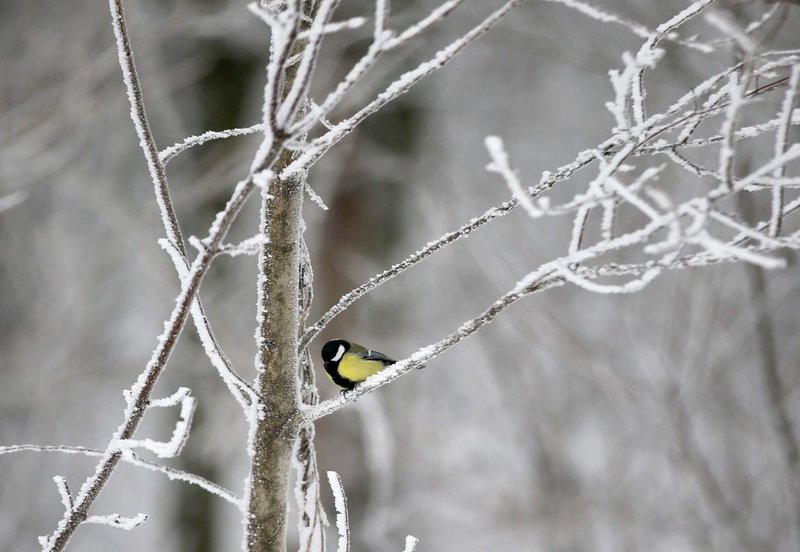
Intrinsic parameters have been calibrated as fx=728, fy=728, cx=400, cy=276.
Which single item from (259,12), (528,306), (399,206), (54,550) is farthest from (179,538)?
(259,12)

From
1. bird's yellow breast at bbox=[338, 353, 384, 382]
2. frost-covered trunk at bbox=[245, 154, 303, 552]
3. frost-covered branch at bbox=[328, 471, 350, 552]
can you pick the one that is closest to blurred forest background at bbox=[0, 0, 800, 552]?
bird's yellow breast at bbox=[338, 353, 384, 382]

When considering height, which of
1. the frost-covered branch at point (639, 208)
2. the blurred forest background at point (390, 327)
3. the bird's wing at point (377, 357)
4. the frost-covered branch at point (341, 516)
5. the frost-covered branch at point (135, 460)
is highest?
the blurred forest background at point (390, 327)

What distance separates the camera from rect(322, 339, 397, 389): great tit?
242 centimetres

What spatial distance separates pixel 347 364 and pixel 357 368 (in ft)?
0.12

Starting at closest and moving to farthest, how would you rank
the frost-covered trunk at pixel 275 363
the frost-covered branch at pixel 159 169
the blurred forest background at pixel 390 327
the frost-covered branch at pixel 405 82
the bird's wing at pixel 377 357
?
the frost-covered branch at pixel 405 82 < the frost-covered branch at pixel 159 169 < the frost-covered trunk at pixel 275 363 < the bird's wing at pixel 377 357 < the blurred forest background at pixel 390 327

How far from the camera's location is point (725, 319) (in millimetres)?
3535

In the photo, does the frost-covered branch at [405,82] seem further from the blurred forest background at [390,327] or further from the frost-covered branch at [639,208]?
the blurred forest background at [390,327]

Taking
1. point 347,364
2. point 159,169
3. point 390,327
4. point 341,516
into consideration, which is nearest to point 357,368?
point 347,364

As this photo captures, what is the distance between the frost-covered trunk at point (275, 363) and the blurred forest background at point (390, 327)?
1435mm

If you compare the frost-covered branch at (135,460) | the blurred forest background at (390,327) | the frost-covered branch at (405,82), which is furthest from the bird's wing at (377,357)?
the frost-covered branch at (405,82)

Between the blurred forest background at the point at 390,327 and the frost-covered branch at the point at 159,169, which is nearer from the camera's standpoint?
the frost-covered branch at the point at 159,169

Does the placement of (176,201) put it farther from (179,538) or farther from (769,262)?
(769,262)

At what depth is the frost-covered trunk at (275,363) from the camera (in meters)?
1.03

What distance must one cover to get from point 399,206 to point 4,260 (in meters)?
3.53
